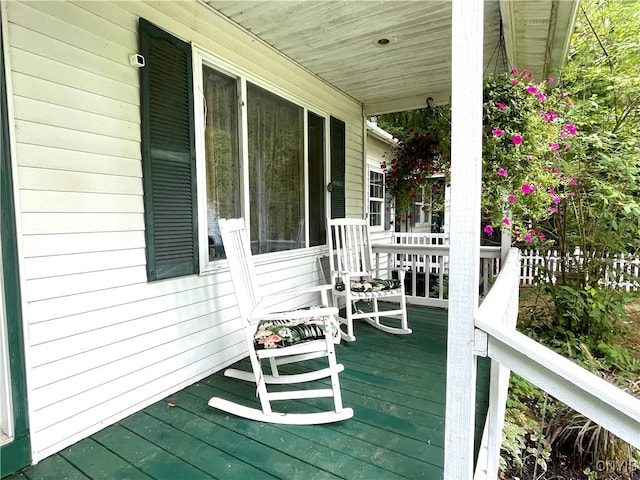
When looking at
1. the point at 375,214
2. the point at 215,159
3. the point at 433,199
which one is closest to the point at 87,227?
the point at 215,159

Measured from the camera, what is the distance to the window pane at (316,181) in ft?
12.3

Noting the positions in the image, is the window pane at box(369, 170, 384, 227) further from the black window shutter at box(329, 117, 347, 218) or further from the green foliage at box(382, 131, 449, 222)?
the black window shutter at box(329, 117, 347, 218)

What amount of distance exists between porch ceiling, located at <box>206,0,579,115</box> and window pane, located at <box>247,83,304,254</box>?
0.51 meters

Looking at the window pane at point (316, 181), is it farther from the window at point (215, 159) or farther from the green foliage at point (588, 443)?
the green foliage at point (588, 443)

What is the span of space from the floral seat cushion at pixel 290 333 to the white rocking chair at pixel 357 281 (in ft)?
3.56

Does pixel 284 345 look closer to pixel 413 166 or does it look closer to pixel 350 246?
pixel 350 246

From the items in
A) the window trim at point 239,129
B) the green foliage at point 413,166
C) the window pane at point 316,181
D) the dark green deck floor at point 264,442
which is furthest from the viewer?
the green foliage at point 413,166

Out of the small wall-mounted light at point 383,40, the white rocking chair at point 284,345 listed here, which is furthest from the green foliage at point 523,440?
the small wall-mounted light at point 383,40

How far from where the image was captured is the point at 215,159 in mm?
2613

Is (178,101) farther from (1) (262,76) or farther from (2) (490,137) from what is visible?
(2) (490,137)

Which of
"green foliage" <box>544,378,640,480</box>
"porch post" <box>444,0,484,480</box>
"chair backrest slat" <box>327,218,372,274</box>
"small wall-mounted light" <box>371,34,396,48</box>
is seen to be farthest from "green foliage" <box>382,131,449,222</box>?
"porch post" <box>444,0,484,480</box>

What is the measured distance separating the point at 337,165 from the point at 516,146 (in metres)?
2.22

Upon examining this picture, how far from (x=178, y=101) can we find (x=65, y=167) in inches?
32.5

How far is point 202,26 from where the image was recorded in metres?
2.42
